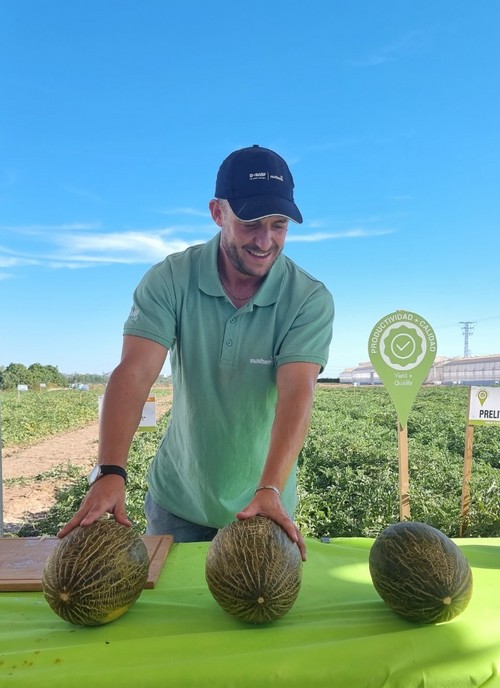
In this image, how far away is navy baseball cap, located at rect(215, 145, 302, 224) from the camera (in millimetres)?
2568

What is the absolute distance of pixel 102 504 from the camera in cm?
204

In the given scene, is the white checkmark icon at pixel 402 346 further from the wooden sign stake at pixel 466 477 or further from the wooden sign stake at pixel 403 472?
the wooden sign stake at pixel 466 477

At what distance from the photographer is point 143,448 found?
1255 centimetres

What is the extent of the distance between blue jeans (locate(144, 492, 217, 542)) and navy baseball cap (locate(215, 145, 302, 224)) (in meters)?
1.78

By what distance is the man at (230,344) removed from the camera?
2619mm

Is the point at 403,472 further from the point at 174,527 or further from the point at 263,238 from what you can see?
the point at 263,238

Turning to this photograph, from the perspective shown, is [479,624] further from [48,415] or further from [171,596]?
[48,415]

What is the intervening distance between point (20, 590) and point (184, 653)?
0.97 m

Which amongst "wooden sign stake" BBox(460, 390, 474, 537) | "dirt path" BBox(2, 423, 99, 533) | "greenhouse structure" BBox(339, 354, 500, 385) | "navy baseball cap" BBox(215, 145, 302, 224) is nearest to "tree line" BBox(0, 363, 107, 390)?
"greenhouse structure" BBox(339, 354, 500, 385)

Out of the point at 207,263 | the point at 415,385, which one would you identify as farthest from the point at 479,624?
the point at 415,385

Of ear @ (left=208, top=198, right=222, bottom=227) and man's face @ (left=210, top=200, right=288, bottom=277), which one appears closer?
man's face @ (left=210, top=200, right=288, bottom=277)

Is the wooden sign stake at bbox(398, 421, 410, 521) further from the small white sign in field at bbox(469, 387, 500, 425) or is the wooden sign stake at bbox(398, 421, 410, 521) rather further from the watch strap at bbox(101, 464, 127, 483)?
the watch strap at bbox(101, 464, 127, 483)

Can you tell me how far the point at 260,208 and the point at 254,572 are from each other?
1.61 m

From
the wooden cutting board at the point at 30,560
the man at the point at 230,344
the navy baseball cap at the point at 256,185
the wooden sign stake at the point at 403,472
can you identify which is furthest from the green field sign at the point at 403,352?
the wooden cutting board at the point at 30,560
